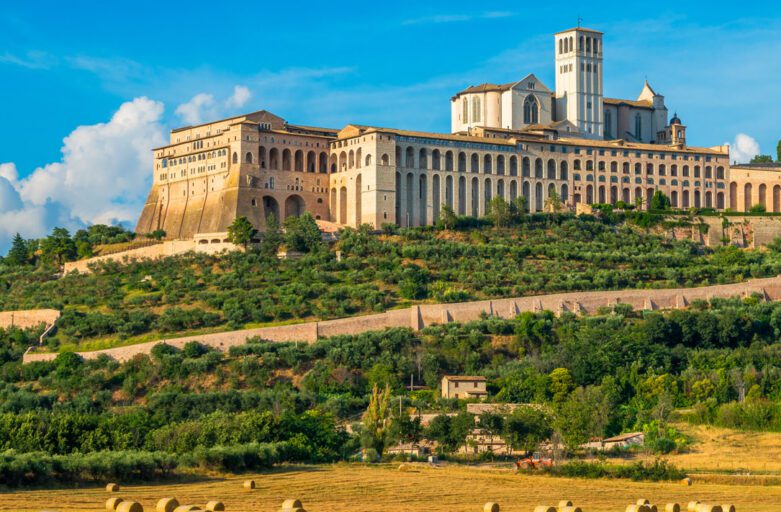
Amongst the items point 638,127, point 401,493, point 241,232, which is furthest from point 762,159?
point 401,493

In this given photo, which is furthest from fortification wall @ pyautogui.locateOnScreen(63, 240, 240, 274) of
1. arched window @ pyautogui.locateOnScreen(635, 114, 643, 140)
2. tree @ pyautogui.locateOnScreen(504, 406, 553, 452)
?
arched window @ pyautogui.locateOnScreen(635, 114, 643, 140)

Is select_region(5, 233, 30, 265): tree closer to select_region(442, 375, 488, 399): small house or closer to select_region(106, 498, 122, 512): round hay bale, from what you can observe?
select_region(442, 375, 488, 399): small house

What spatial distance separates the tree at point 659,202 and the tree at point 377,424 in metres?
41.1

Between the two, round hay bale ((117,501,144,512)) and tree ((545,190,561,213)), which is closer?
round hay bale ((117,501,144,512))

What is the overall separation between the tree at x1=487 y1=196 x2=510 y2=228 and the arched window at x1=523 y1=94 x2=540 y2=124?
1146 cm

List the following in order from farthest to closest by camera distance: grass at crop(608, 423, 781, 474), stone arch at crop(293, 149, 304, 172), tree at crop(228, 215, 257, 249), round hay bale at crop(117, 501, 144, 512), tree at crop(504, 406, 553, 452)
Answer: stone arch at crop(293, 149, 304, 172)
tree at crop(228, 215, 257, 249)
tree at crop(504, 406, 553, 452)
grass at crop(608, 423, 781, 474)
round hay bale at crop(117, 501, 144, 512)

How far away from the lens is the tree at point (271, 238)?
7769cm

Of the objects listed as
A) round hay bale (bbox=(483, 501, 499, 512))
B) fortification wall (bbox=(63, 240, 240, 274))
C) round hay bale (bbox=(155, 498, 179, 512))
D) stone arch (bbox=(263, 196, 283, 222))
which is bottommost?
round hay bale (bbox=(483, 501, 499, 512))

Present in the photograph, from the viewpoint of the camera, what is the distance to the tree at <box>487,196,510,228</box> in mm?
82625

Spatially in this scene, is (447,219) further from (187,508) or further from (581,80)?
(187,508)

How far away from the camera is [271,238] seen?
78312mm

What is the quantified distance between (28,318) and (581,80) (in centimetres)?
4116

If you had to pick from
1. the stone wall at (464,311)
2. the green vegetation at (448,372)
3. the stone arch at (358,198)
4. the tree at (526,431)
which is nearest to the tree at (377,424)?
the green vegetation at (448,372)

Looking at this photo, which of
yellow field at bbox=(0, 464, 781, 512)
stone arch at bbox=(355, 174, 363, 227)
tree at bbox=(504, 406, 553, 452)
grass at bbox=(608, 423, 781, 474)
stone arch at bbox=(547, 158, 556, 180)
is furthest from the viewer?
stone arch at bbox=(547, 158, 556, 180)
